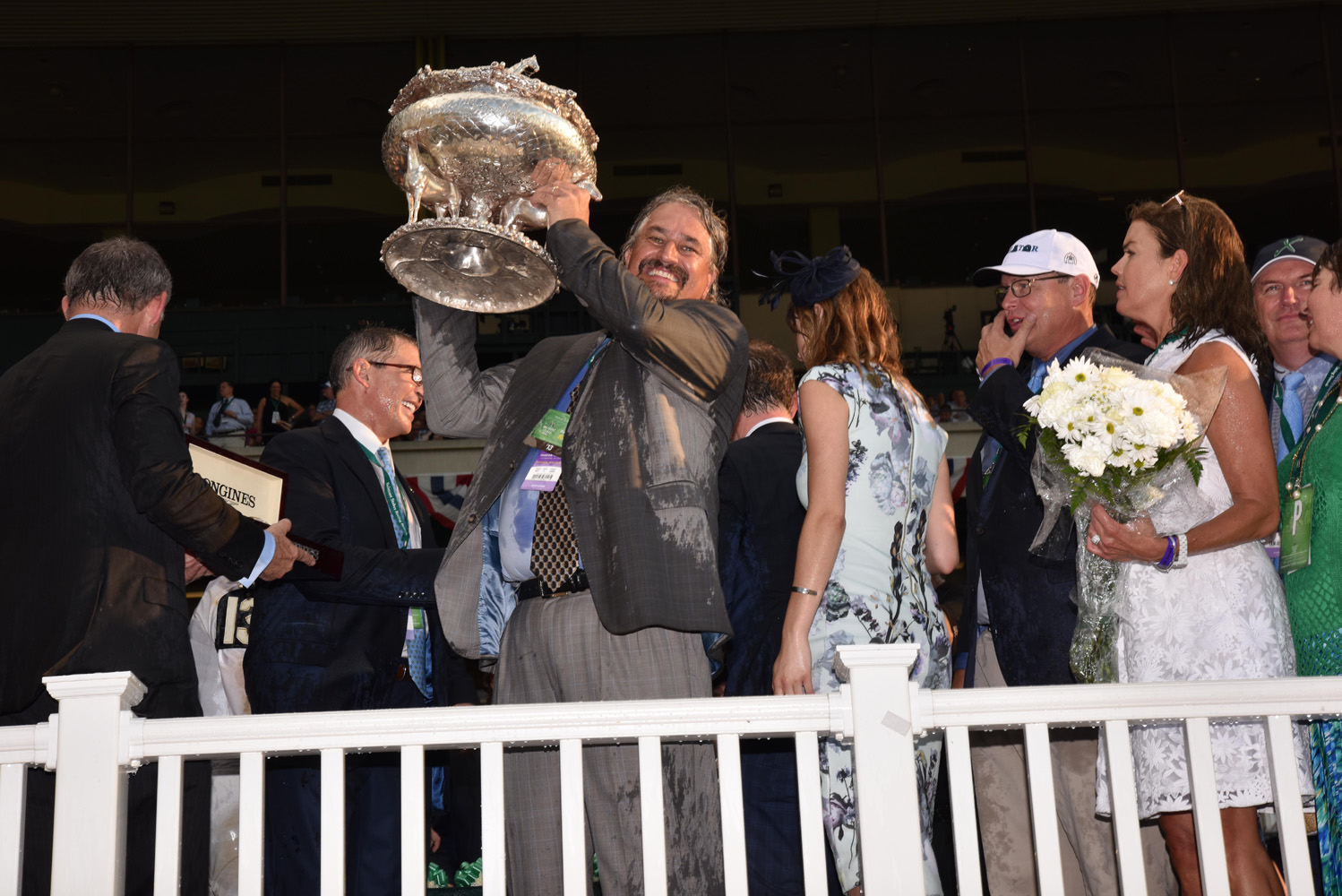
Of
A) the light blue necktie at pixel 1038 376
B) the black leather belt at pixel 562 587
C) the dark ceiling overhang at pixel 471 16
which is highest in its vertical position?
the dark ceiling overhang at pixel 471 16

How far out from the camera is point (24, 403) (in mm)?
2523

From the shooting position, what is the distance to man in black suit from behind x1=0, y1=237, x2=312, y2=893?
2.37 meters

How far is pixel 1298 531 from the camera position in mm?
2404

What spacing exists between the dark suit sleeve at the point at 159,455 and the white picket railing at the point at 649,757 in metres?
0.67

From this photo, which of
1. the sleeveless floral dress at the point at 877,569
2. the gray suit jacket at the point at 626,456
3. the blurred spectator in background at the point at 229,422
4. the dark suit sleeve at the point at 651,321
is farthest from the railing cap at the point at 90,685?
the blurred spectator in background at the point at 229,422

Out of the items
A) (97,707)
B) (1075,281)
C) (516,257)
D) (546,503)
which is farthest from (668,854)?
(1075,281)

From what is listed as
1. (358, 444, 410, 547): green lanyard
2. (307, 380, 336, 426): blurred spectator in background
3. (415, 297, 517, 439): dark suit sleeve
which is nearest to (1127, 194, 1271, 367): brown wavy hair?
(415, 297, 517, 439): dark suit sleeve

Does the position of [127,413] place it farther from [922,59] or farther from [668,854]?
[922,59]

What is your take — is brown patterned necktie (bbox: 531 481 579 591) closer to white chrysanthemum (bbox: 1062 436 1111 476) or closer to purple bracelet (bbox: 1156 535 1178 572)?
white chrysanthemum (bbox: 1062 436 1111 476)

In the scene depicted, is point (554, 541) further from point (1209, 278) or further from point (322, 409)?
point (322, 409)

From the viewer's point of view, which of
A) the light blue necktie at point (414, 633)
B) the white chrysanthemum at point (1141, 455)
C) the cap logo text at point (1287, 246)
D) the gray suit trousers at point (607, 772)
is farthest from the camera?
the light blue necktie at point (414, 633)

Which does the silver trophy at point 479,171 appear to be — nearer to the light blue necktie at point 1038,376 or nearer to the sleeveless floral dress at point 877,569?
the sleeveless floral dress at point 877,569

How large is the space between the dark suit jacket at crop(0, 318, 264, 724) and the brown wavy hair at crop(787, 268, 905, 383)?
1.40 meters

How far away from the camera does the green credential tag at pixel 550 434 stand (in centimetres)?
237
